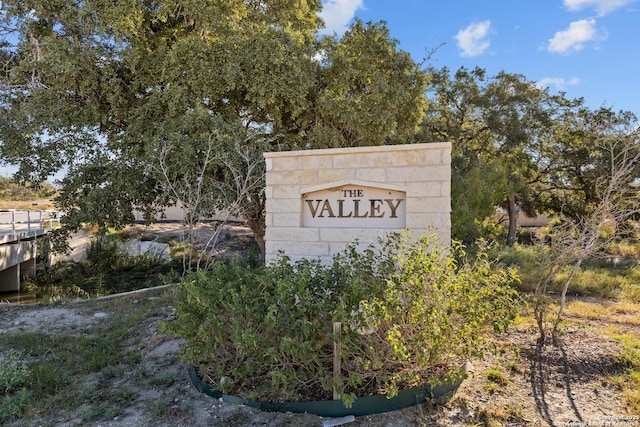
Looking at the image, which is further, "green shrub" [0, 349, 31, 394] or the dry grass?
the dry grass

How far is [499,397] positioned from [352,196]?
227 cm

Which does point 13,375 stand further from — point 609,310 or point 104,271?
point 104,271

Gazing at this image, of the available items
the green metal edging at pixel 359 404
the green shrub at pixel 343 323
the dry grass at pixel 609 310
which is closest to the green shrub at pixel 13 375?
the green shrub at pixel 343 323

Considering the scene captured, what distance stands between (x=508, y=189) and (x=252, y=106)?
837 cm

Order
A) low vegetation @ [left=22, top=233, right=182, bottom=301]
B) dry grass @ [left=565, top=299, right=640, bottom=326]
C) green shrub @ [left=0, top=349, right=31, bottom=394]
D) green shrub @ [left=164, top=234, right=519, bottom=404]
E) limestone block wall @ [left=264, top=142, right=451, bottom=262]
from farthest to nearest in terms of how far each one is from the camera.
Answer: low vegetation @ [left=22, top=233, right=182, bottom=301] → dry grass @ [left=565, top=299, right=640, bottom=326] → limestone block wall @ [left=264, top=142, right=451, bottom=262] → green shrub @ [left=0, top=349, right=31, bottom=394] → green shrub @ [left=164, top=234, right=519, bottom=404]

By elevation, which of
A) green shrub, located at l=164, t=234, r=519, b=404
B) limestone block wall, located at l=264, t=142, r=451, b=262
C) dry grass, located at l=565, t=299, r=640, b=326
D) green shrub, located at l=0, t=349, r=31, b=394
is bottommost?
green shrub, located at l=0, t=349, r=31, b=394

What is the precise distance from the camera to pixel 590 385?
3.56 metres

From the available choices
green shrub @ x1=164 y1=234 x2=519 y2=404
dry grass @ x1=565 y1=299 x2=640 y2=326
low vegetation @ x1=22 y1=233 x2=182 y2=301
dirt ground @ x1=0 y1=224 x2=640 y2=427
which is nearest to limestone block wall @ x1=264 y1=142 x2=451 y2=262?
green shrub @ x1=164 y1=234 x2=519 y2=404

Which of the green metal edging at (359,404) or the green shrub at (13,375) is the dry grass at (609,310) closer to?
the green metal edging at (359,404)

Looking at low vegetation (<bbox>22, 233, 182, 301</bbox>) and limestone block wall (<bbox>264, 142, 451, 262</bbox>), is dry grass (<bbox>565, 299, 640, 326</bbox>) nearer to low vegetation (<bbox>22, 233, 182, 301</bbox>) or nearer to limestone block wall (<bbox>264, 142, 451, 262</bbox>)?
limestone block wall (<bbox>264, 142, 451, 262</bbox>)

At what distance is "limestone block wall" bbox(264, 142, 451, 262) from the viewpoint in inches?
165

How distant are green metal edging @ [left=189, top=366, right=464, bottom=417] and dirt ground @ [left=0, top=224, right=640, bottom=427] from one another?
5 centimetres

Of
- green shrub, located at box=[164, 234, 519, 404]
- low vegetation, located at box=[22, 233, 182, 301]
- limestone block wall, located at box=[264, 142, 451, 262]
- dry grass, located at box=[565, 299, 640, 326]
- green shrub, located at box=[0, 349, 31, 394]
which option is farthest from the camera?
low vegetation, located at box=[22, 233, 182, 301]

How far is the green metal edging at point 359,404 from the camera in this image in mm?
3078
